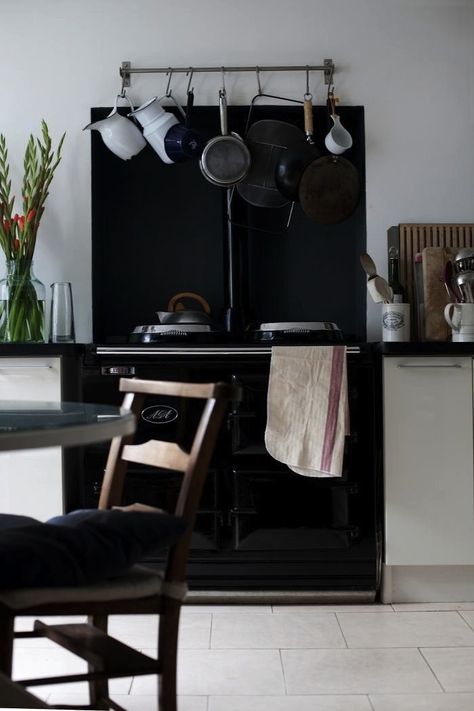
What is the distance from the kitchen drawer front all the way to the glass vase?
7.5 inches

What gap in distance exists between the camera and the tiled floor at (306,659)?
214 centimetres

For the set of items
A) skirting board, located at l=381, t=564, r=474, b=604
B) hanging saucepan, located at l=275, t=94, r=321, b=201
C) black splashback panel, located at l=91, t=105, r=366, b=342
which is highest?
hanging saucepan, located at l=275, t=94, r=321, b=201

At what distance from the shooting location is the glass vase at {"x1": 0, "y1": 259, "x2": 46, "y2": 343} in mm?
3197

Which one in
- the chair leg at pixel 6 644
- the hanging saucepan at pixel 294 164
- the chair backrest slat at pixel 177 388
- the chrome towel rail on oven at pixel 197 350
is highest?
the hanging saucepan at pixel 294 164

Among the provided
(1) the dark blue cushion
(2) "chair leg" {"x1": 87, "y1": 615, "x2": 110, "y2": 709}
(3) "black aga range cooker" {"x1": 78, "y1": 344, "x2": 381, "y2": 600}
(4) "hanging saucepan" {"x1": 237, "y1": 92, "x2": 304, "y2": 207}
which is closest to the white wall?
(4) "hanging saucepan" {"x1": 237, "y1": 92, "x2": 304, "y2": 207}

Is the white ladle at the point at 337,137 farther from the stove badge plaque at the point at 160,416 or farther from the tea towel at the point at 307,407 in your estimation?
the stove badge plaque at the point at 160,416

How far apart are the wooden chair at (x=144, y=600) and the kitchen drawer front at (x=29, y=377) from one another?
56.0 inches

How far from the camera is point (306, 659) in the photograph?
2.42 meters

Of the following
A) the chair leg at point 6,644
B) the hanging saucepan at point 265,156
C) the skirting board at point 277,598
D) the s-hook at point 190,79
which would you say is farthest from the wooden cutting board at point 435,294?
the chair leg at point 6,644

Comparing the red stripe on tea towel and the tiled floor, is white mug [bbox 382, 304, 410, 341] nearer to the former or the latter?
the red stripe on tea towel

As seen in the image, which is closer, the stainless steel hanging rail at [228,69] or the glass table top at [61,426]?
the glass table top at [61,426]

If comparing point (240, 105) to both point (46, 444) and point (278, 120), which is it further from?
point (46, 444)

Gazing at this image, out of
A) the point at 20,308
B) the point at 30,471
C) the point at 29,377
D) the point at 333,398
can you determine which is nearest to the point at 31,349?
the point at 29,377

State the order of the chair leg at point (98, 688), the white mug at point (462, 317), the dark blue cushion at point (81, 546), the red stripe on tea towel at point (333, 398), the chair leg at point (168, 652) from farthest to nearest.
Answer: the white mug at point (462, 317) < the red stripe on tea towel at point (333, 398) < the chair leg at point (98, 688) < the chair leg at point (168, 652) < the dark blue cushion at point (81, 546)
